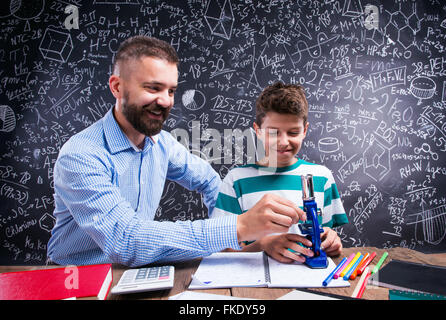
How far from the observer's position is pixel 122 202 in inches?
39.2

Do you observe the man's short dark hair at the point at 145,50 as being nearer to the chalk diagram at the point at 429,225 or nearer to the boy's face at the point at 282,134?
the boy's face at the point at 282,134

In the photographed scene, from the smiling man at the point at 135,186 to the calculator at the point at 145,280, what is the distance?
72 millimetres

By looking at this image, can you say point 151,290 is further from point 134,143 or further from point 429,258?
point 429,258

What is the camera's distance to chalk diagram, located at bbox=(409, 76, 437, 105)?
297 centimetres

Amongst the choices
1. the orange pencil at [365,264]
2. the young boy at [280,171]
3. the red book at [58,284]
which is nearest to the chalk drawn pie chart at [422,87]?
the young boy at [280,171]

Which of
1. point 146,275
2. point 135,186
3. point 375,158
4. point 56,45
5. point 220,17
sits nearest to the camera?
point 146,275

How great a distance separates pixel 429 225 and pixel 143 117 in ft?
9.98

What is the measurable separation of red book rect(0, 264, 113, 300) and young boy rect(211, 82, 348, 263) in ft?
2.03

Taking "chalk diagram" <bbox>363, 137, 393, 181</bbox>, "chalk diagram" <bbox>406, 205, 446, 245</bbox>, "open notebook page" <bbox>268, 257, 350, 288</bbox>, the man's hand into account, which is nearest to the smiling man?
the man's hand

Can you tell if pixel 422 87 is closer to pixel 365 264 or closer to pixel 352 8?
pixel 352 8

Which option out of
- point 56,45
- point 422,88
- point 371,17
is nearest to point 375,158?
point 422,88

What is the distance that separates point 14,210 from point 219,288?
2700 mm

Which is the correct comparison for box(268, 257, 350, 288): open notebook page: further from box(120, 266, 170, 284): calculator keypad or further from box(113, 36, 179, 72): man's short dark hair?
box(113, 36, 179, 72): man's short dark hair

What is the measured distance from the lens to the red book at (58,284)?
654 millimetres
